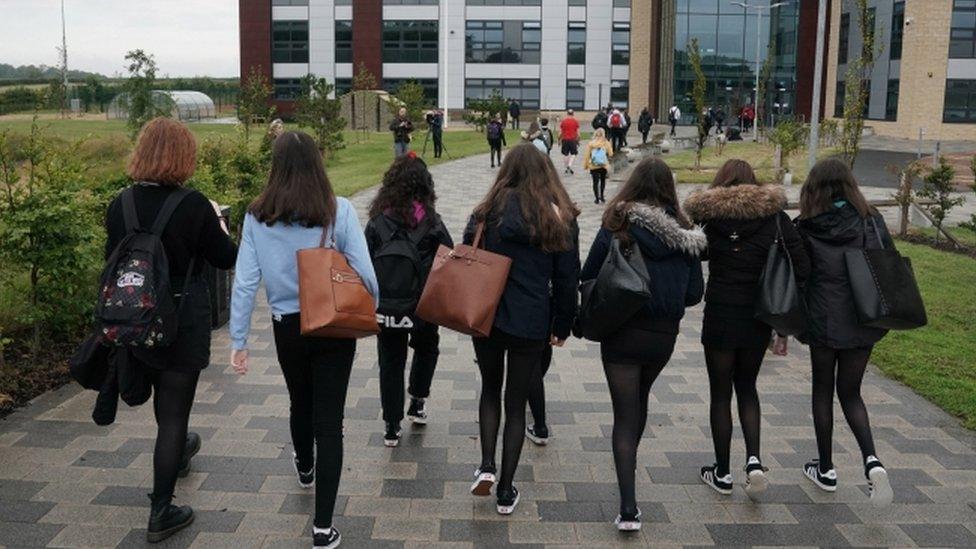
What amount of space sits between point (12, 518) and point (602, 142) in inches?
608

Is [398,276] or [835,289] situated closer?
[835,289]

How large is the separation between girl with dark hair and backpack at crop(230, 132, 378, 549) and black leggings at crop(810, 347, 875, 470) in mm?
2624

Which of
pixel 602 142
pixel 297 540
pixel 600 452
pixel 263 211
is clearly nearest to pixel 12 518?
pixel 297 540

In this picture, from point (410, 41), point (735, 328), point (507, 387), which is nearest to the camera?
point (507, 387)

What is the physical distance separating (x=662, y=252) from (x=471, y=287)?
96 cm

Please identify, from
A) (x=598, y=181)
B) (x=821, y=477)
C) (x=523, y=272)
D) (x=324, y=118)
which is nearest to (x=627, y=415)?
(x=523, y=272)

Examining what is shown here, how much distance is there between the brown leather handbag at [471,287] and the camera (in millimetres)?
4680

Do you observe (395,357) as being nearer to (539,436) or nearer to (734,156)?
(539,436)

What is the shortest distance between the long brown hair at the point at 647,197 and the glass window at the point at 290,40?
6452cm

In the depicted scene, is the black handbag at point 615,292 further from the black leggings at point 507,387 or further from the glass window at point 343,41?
the glass window at point 343,41

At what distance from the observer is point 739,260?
504 centimetres

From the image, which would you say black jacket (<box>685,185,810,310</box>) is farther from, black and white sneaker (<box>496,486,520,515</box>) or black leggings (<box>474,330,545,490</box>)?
black and white sneaker (<box>496,486,520,515</box>)

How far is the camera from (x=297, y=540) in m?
4.60

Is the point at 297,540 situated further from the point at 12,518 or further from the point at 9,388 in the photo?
the point at 9,388
